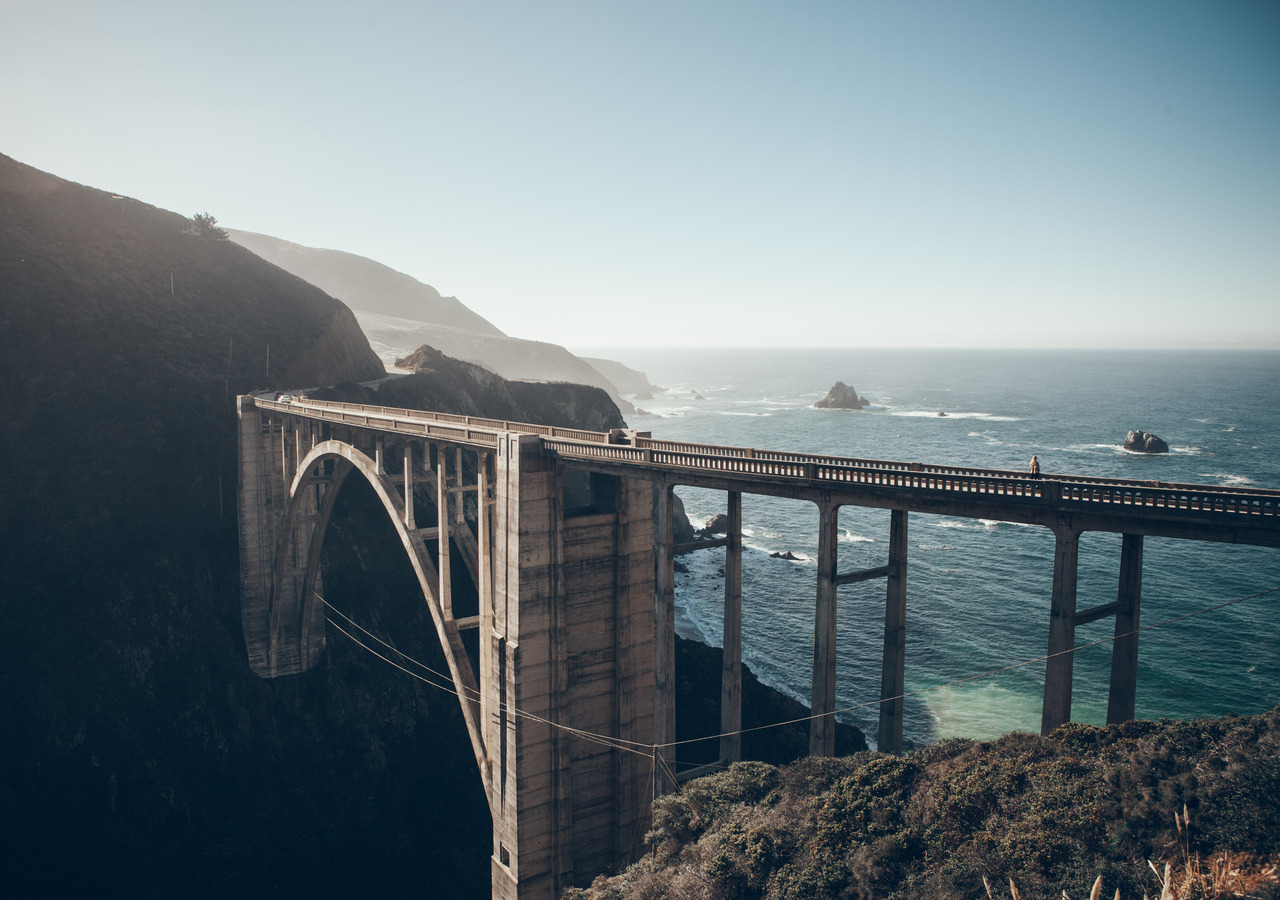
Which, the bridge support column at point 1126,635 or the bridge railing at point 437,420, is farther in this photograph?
the bridge railing at point 437,420

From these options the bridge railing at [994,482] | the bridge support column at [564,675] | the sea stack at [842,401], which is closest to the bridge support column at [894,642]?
the bridge railing at [994,482]

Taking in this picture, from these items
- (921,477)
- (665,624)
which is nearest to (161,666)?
(665,624)

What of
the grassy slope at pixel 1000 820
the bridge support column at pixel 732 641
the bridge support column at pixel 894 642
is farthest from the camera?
the bridge support column at pixel 732 641

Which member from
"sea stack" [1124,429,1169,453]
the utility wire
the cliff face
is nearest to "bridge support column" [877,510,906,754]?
the utility wire

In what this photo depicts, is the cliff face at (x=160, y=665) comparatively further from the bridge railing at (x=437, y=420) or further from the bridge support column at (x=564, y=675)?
the bridge support column at (x=564, y=675)

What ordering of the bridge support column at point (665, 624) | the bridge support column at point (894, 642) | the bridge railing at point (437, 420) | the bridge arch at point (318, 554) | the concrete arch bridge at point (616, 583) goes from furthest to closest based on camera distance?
1. the bridge arch at point (318, 554)
2. the bridge railing at point (437, 420)
3. the bridge support column at point (665, 624)
4. the bridge support column at point (894, 642)
5. the concrete arch bridge at point (616, 583)

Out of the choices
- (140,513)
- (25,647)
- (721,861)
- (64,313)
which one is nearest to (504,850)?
(721,861)

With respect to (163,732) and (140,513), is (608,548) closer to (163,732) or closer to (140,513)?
(163,732)

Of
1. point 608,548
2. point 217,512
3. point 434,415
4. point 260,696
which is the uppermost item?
point 434,415
